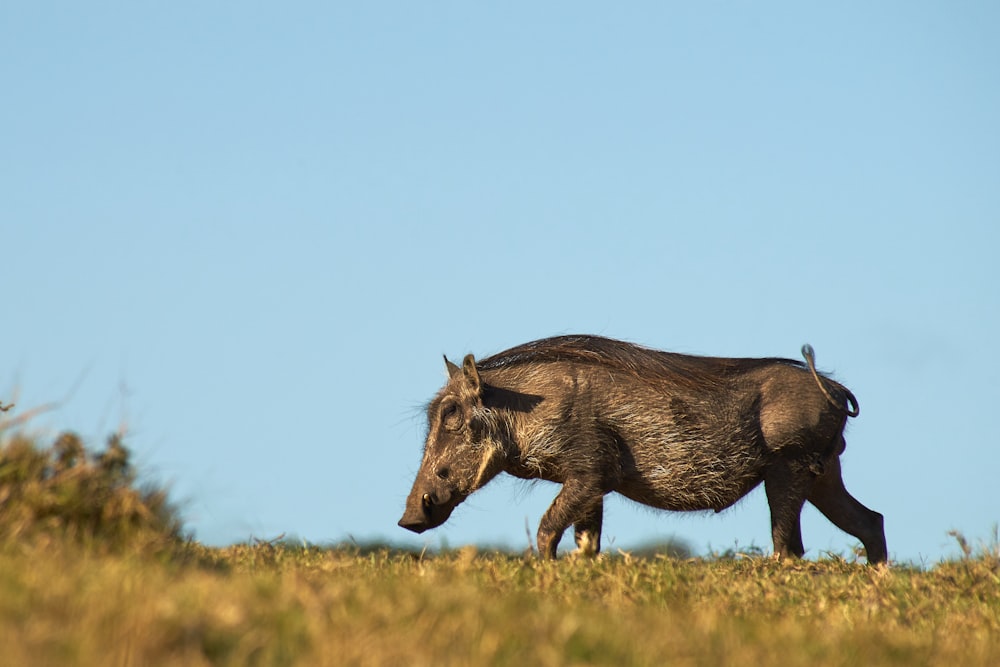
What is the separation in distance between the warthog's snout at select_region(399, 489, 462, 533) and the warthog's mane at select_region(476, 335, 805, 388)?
1063mm

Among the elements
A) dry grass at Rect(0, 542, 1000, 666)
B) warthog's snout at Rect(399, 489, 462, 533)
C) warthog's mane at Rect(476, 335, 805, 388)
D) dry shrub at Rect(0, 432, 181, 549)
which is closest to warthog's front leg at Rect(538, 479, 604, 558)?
warthog's snout at Rect(399, 489, 462, 533)

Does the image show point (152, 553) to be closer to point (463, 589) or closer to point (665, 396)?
point (463, 589)

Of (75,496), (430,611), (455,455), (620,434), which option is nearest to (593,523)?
(620,434)

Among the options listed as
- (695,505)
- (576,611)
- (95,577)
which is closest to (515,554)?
(695,505)

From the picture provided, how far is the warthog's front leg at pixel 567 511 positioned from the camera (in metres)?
9.40

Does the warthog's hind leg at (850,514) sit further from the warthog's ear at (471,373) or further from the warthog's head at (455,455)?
the warthog's ear at (471,373)

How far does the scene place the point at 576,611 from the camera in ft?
15.8

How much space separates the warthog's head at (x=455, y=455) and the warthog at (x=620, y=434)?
0.01 m

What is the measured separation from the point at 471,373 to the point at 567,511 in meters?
1.24

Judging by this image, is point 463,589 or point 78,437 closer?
point 463,589

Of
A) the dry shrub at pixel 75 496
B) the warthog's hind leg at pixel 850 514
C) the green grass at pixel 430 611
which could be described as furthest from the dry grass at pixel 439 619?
the warthog's hind leg at pixel 850 514

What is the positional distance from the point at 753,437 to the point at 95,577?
670cm

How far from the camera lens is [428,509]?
990 centimetres

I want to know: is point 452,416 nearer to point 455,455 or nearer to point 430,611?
point 455,455
